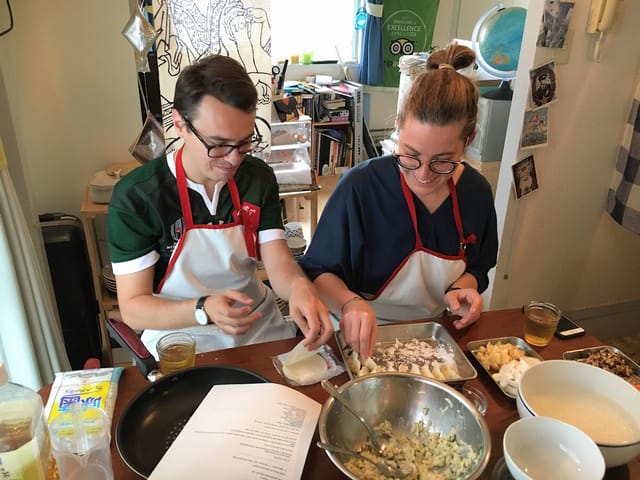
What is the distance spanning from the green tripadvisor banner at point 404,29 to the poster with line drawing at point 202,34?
2.61 m

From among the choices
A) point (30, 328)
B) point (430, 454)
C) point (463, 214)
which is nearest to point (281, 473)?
point (430, 454)

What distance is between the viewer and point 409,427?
0.96 metres

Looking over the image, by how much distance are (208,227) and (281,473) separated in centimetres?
75

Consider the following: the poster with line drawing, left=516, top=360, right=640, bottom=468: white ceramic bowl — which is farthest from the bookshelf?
left=516, top=360, right=640, bottom=468: white ceramic bowl

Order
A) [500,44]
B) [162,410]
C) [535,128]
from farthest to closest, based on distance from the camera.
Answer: [500,44] → [535,128] → [162,410]

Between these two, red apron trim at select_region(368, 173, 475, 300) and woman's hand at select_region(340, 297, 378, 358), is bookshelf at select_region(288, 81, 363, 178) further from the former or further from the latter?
woman's hand at select_region(340, 297, 378, 358)

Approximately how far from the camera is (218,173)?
1320mm

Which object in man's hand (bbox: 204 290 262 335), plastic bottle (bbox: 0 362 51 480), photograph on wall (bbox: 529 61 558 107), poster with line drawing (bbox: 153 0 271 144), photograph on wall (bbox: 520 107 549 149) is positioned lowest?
man's hand (bbox: 204 290 262 335)

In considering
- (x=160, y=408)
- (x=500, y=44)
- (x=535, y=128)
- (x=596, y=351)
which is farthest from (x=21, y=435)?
(x=500, y=44)

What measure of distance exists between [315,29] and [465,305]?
4076 millimetres

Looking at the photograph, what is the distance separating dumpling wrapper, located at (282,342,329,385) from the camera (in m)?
1.05

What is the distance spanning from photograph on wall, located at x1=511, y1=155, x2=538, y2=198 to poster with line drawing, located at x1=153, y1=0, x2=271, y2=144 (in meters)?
1.25

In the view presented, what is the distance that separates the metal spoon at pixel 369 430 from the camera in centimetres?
90

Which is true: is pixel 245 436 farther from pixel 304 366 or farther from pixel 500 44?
pixel 500 44
